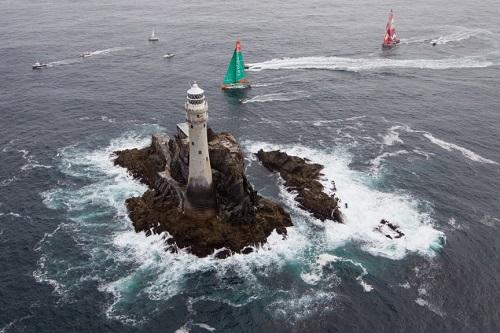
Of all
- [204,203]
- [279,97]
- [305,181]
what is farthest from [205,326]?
[279,97]

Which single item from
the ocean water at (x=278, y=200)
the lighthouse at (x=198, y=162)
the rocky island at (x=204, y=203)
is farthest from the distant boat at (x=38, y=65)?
the lighthouse at (x=198, y=162)

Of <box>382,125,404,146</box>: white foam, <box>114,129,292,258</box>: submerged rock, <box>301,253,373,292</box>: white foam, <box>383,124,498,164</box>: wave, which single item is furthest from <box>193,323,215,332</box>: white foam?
<box>382,125,404,146</box>: white foam

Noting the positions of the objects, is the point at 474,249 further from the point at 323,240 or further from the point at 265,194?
the point at 265,194

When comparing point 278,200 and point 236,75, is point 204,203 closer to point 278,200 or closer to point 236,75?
point 278,200

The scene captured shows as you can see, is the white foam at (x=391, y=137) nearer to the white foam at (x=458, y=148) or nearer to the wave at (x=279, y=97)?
the white foam at (x=458, y=148)

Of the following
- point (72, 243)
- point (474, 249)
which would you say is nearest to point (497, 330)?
point (474, 249)

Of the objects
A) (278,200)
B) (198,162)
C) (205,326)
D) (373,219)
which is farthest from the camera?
(278,200)
